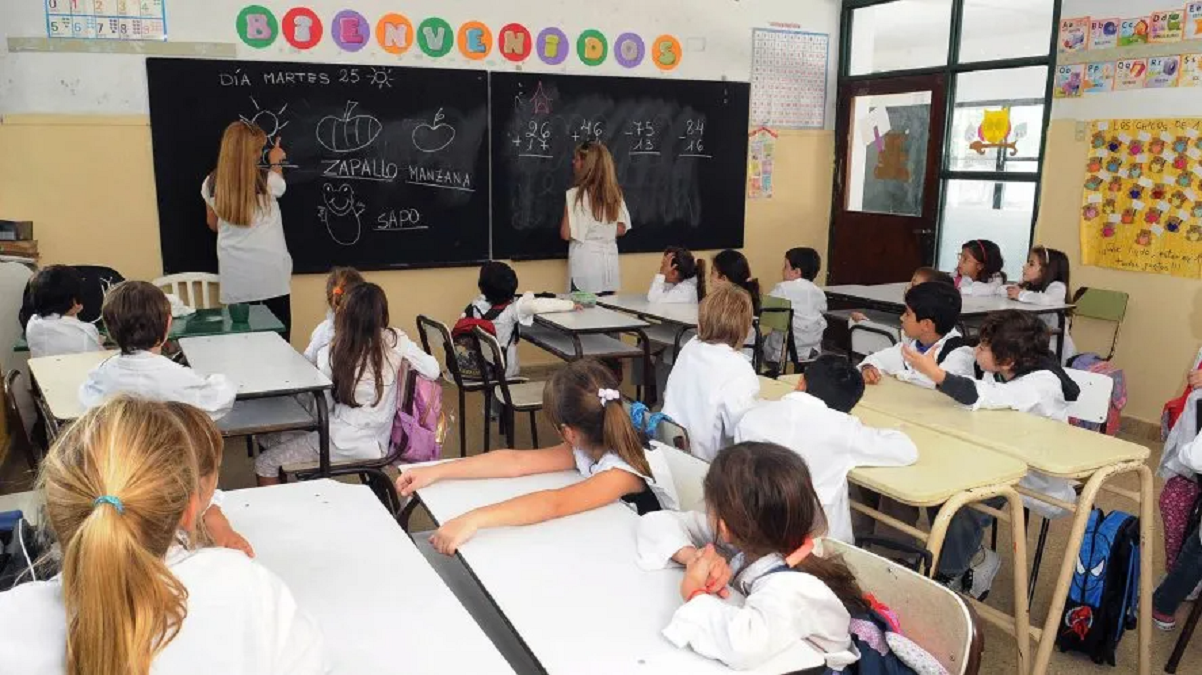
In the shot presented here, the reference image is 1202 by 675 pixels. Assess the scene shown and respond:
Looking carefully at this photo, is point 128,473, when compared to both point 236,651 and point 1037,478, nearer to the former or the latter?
point 236,651

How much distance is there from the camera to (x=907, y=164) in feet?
20.7

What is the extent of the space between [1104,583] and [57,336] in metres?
3.64

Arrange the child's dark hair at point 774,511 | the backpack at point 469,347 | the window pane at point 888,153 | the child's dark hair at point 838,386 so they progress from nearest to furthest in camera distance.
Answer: the child's dark hair at point 774,511
the child's dark hair at point 838,386
the backpack at point 469,347
the window pane at point 888,153

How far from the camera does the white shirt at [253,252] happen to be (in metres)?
4.84

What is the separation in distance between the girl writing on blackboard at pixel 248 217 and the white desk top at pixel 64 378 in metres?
1.54

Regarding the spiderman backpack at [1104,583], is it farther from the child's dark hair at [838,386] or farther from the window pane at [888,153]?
the window pane at [888,153]

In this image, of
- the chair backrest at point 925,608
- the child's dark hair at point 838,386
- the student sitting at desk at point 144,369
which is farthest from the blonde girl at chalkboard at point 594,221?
the chair backrest at point 925,608

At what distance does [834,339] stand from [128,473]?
5754 millimetres

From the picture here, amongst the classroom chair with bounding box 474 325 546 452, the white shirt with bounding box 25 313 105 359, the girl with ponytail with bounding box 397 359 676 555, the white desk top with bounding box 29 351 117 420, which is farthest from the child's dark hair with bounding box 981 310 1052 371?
the white shirt with bounding box 25 313 105 359

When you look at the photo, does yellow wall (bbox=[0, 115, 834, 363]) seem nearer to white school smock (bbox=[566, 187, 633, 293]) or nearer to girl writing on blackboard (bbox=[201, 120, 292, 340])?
girl writing on blackboard (bbox=[201, 120, 292, 340])

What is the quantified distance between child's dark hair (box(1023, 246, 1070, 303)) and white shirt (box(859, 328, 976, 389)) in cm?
188

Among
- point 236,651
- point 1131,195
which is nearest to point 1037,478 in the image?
point 236,651

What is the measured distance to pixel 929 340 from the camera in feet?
10.7

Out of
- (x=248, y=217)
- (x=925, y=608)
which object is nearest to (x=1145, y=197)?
(x=925, y=608)
